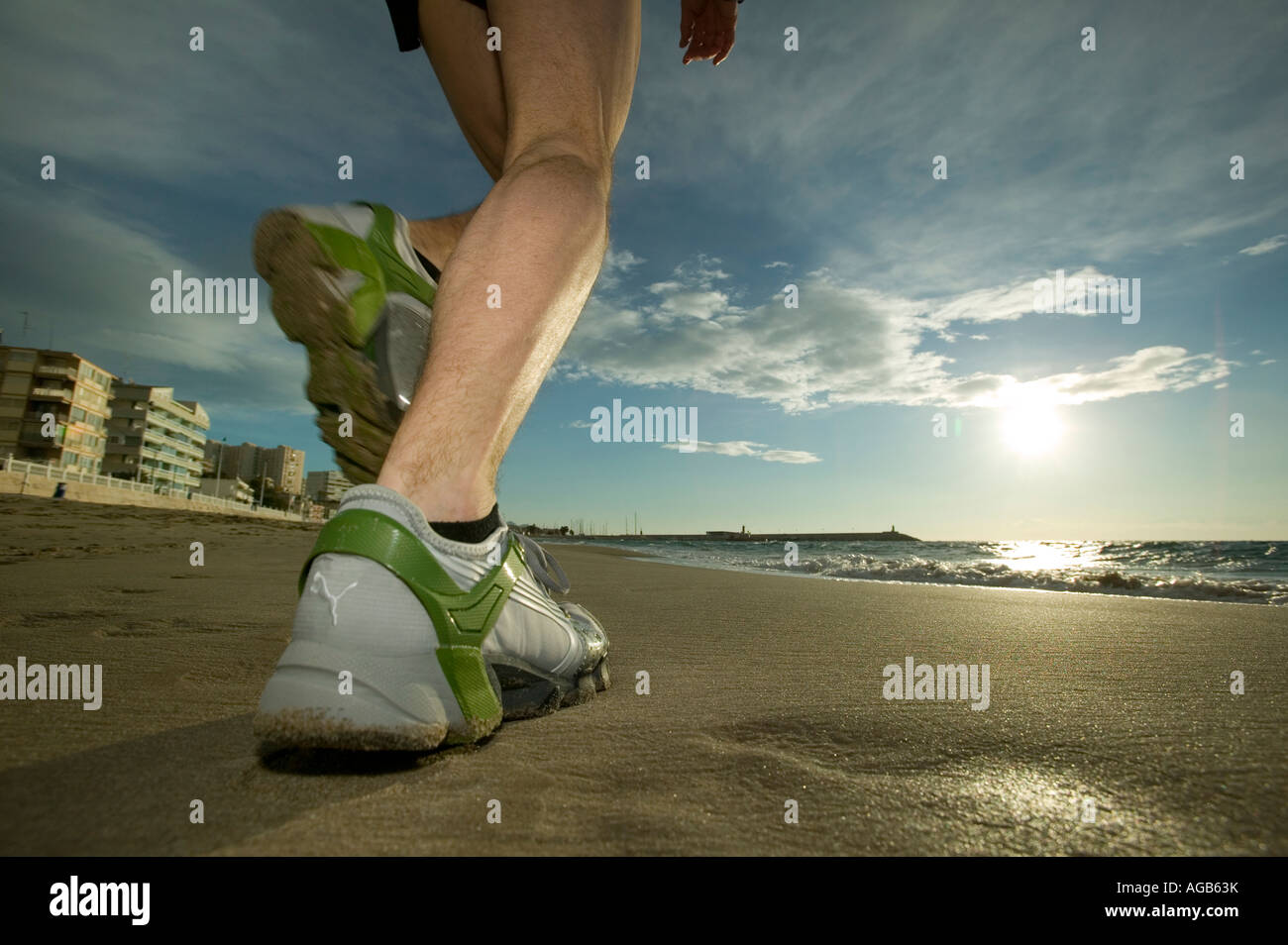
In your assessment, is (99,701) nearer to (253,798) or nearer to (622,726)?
(253,798)

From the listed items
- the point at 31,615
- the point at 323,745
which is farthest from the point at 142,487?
the point at 323,745

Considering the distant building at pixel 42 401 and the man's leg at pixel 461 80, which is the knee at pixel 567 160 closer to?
the man's leg at pixel 461 80

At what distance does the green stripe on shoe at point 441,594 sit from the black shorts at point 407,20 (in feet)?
4.36

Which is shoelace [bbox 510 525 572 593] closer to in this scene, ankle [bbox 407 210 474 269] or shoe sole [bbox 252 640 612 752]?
shoe sole [bbox 252 640 612 752]

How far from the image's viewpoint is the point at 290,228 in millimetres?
1247

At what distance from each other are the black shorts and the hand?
35.3 inches

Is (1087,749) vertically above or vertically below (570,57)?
below

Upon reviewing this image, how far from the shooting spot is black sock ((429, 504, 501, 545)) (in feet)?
3.03

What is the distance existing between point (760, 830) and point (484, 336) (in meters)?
0.74

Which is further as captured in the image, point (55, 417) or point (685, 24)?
point (55, 417)

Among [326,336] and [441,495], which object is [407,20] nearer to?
[326,336]

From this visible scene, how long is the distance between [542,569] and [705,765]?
2.14 ft

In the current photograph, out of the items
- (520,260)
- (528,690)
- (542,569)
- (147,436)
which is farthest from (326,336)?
(147,436)

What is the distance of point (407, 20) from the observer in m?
1.59
